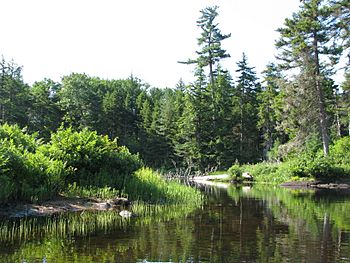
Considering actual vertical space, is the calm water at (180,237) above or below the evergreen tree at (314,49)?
below

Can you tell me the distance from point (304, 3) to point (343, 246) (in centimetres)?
3062

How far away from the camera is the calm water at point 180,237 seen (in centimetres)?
760

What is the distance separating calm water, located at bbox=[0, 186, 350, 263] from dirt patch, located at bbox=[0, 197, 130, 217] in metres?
0.83

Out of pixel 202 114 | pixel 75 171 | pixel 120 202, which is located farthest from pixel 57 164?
pixel 202 114

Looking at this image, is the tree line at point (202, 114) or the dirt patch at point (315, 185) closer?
the dirt patch at point (315, 185)

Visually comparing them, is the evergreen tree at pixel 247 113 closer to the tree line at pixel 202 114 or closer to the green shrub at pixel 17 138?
the tree line at pixel 202 114

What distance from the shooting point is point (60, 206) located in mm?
13180

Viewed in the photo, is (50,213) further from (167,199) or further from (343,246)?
(343,246)

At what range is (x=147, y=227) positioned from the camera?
10742 millimetres

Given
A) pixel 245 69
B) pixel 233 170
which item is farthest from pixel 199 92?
pixel 233 170

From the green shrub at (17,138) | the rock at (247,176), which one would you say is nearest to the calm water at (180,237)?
the green shrub at (17,138)

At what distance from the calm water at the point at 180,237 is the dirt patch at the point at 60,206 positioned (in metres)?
0.83

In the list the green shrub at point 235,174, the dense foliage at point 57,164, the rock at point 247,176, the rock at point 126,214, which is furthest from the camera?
the green shrub at point 235,174

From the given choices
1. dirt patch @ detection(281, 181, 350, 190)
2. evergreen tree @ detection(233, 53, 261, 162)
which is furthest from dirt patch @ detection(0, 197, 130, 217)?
evergreen tree @ detection(233, 53, 261, 162)
